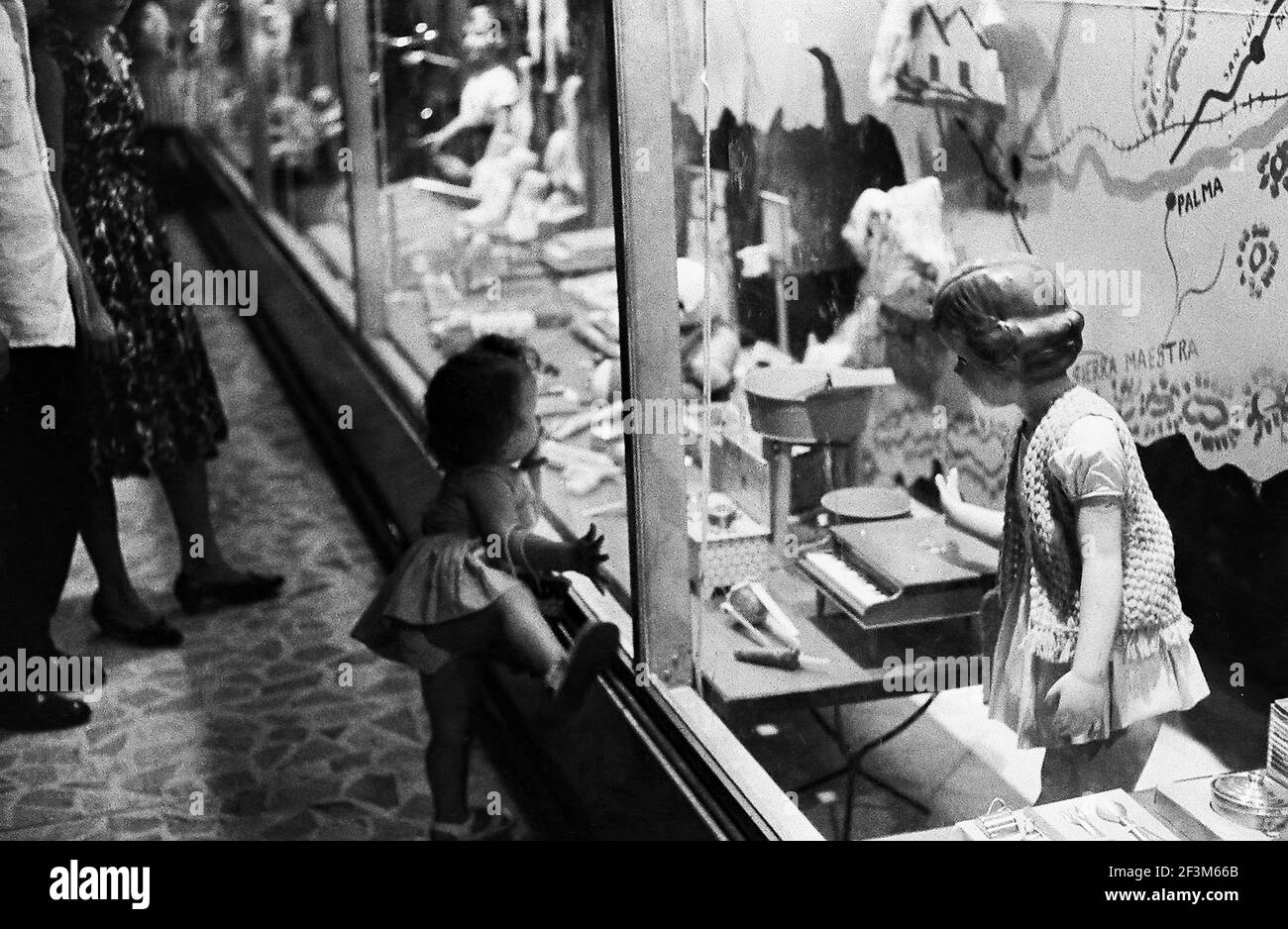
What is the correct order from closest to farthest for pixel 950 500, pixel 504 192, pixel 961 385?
pixel 950 500 < pixel 961 385 < pixel 504 192

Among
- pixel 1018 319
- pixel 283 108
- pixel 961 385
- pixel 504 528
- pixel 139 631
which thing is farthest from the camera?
pixel 283 108

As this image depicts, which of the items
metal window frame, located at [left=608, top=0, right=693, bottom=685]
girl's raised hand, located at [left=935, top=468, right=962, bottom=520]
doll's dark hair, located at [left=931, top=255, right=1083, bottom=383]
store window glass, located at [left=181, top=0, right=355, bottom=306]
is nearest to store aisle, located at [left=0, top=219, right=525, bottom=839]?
metal window frame, located at [left=608, top=0, right=693, bottom=685]

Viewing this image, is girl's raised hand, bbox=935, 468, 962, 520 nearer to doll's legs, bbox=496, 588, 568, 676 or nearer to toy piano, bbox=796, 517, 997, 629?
toy piano, bbox=796, 517, 997, 629

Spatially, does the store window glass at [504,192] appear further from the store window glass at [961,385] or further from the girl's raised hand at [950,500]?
the girl's raised hand at [950,500]

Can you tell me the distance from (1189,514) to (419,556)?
1491 millimetres

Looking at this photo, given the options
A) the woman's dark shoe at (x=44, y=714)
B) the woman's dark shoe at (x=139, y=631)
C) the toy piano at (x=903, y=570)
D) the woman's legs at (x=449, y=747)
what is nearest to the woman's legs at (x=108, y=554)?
the woman's dark shoe at (x=139, y=631)

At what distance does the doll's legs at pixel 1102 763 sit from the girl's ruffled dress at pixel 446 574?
1.04 meters

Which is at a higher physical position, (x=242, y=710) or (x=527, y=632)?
(x=527, y=632)

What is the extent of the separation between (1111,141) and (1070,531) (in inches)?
35.7

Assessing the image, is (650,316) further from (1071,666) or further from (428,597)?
(1071,666)

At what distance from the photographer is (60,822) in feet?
9.71

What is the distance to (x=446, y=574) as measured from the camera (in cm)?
290

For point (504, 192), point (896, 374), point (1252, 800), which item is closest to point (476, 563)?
point (896, 374)

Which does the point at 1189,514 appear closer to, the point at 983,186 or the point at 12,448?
the point at 983,186
